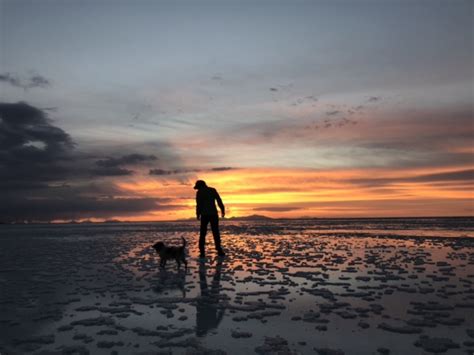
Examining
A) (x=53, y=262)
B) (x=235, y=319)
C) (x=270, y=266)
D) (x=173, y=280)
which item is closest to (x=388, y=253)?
(x=270, y=266)

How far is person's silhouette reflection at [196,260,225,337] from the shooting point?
590cm

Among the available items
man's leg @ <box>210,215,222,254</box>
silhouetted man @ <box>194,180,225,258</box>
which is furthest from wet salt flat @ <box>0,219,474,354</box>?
silhouetted man @ <box>194,180,225,258</box>

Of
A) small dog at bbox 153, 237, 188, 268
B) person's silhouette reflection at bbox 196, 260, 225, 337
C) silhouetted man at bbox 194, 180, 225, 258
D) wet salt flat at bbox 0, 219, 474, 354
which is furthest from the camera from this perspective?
silhouetted man at bbox 194, 180, 225, 258

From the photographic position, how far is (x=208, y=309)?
6.88 metres

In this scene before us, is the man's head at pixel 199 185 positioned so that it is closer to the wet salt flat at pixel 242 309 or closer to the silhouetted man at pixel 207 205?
the silhouetted man at pixel 207 205

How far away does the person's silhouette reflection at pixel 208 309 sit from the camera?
590cm

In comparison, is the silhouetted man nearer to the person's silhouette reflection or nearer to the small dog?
the small dog

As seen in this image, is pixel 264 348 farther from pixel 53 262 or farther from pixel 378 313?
pixel 53 262

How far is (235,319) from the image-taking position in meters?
6.24

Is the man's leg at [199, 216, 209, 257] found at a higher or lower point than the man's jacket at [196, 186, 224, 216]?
lower

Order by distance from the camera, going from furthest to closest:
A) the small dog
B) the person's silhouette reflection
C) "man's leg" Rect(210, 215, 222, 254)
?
"man's leg" Rect(210, 215, 222, 254) → the small dog → the person's silhouette reflection

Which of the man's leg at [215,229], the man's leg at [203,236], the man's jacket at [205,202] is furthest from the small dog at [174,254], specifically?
the man's jacket at [205,202]

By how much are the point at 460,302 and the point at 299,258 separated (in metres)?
7.21

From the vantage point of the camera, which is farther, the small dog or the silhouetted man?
the silhouetted man
